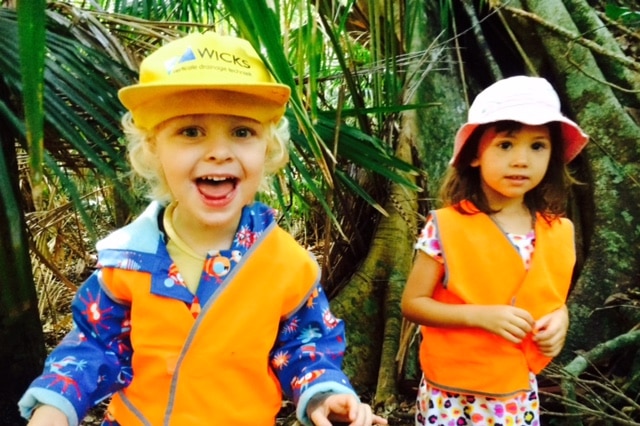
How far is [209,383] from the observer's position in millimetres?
1240

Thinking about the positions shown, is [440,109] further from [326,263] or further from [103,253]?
[103,253]

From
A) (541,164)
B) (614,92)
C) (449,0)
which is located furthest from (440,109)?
(541,164)

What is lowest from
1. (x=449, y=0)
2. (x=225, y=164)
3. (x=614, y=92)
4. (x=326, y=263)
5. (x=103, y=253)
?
(x=326, y=263)

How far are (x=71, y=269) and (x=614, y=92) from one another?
11.2 ft

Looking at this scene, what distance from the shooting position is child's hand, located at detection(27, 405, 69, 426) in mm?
1110

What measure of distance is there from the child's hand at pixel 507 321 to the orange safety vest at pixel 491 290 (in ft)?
0.20

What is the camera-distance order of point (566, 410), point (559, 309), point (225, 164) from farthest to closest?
point (566, 410) → point (559, 309) → point (225, 164)

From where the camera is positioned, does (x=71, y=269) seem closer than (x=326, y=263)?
No

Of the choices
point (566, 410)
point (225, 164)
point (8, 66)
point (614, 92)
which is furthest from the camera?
point (614, 92)

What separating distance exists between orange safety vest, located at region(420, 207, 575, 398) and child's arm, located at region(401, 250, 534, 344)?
4 centimetres

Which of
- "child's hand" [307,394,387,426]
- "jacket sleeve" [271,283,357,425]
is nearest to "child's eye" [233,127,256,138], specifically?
"jacket sleeve" [271,283,357,425]

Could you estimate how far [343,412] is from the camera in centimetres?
117

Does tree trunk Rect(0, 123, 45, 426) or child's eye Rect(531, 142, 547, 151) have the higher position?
child's eye Rect(531, 142, 547, 151)

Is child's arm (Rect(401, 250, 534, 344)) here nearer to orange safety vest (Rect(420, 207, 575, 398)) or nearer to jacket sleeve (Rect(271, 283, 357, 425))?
orange safety vest (Rect(420, 207, 575, 398))
